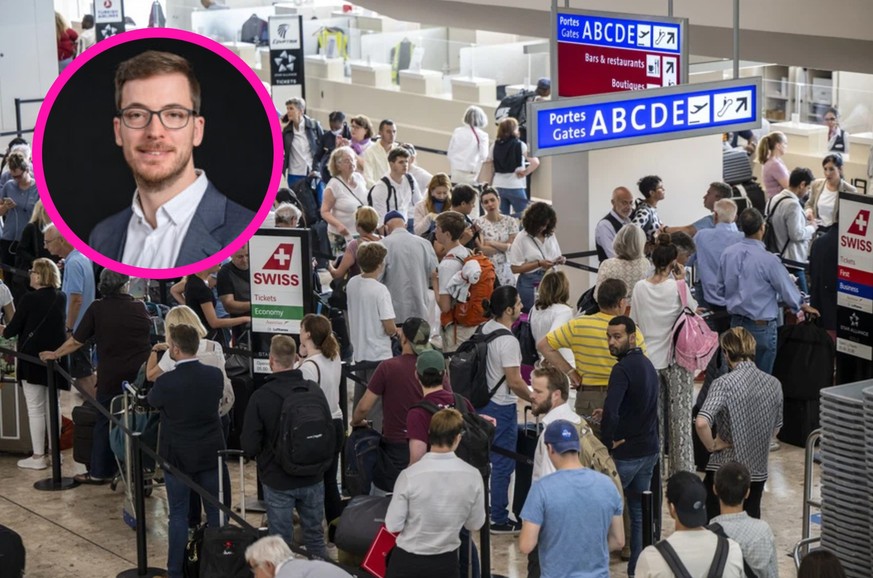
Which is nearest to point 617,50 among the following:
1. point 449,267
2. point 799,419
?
point 449,267

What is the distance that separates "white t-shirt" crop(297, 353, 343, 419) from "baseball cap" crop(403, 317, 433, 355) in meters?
0.64

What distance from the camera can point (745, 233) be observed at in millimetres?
10070

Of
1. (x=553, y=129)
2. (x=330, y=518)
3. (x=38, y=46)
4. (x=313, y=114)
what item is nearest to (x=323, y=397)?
(x=330, y=518)

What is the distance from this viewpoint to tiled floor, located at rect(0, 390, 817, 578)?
28.0 feet

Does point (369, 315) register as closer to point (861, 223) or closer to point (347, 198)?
point (861, 223)

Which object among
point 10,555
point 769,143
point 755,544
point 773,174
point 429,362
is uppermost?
point 769,143

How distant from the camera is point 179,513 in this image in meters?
8.14

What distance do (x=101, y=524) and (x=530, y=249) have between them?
149 inches

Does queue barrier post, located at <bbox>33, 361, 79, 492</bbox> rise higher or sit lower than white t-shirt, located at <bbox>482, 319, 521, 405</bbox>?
lower

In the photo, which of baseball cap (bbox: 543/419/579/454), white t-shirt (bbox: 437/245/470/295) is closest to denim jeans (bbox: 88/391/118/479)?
white t-shirt (bbox: 437/245/470/295)

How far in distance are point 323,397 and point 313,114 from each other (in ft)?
59.7

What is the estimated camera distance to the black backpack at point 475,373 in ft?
27.1

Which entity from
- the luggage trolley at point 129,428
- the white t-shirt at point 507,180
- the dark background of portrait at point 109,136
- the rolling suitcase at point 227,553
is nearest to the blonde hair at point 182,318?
the luggage trolley at point 129,428

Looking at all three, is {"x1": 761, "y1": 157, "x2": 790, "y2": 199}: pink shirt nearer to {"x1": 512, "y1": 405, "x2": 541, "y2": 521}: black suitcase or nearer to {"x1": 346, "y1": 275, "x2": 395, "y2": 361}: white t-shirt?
{"x1": 346, "y1": 275, "x2": 395, "y2": 361}: white t-shirt
